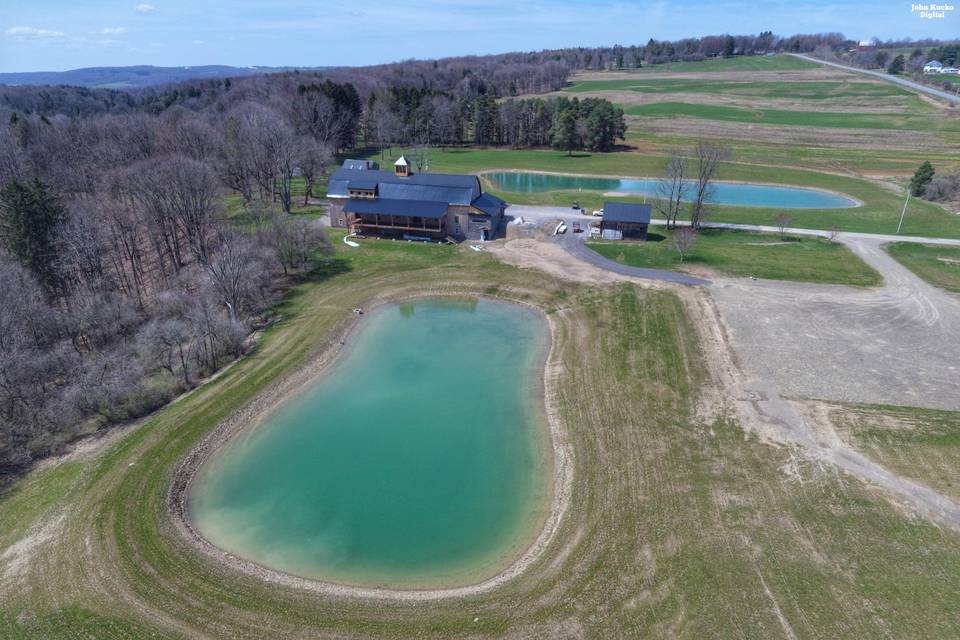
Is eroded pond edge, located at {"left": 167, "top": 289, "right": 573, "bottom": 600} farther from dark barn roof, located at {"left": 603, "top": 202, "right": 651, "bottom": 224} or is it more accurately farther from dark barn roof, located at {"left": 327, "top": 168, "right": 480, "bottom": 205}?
dark barn roof, located at {"left": 327, "top": 168, "right": 480, "bottom": 205}

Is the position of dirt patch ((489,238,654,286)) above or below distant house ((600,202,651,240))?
below

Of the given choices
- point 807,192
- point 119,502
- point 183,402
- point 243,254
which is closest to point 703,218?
point 807,192

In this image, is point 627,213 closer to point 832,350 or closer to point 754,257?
point 754,257

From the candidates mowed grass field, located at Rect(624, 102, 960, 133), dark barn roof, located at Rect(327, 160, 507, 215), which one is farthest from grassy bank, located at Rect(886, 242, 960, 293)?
mowed grass field, located at Rect(624, 102, 960, 133)

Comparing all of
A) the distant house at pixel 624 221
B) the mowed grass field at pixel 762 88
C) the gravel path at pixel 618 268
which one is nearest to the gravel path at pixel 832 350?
the gravel path at pixel 618 268

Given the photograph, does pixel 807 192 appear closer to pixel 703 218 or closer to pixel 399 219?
pixel 703 218

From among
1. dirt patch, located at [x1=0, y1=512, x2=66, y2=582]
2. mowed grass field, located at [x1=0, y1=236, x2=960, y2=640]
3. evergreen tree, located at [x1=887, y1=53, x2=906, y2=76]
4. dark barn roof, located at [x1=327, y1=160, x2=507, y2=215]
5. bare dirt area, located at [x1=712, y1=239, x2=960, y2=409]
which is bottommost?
mowed grass field, located at [x1=0, y1=236, x2=960, y2=640]

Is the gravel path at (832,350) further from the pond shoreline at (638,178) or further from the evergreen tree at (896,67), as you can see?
the evergreen tree at (896,67)
